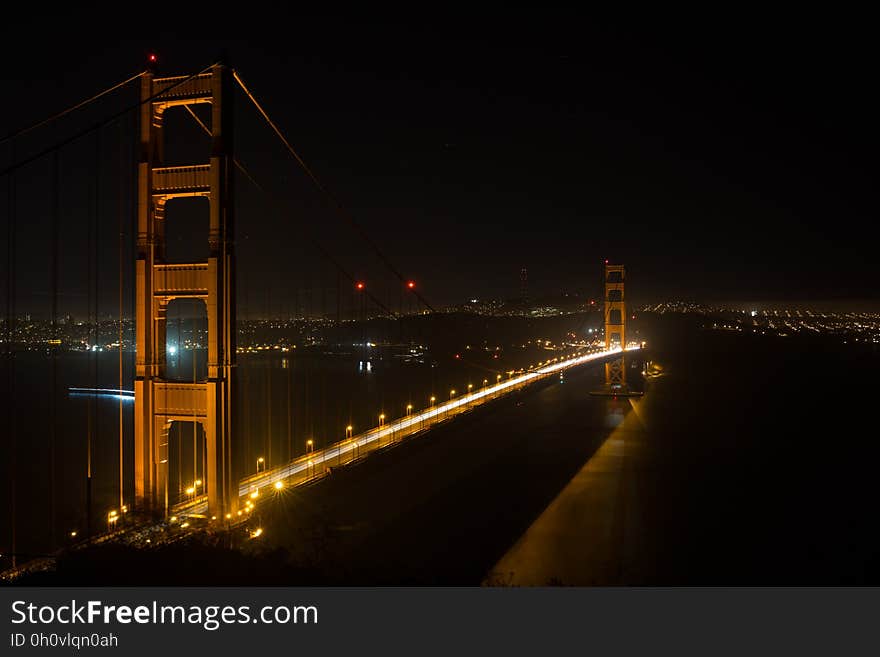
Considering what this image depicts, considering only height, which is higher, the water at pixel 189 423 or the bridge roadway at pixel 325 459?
the bridge roadway at pixel 325 459

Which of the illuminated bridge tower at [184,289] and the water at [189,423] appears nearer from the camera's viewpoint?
the illuminated bridge tower at [184,289]

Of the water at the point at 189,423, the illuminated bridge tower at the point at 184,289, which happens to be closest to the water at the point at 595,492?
the water at the point at 189,423

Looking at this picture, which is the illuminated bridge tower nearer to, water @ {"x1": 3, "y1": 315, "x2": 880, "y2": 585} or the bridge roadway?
the bridge roadway

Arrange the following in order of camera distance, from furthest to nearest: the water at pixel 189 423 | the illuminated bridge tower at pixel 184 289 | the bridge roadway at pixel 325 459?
1. the water at pixel 189 423
2. the bridge roadway at pixel 325 459
3. the illuminated bridge tower at pixel 184 289

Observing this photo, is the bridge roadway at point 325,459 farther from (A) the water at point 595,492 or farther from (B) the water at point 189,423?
(B) the water at point 189,423

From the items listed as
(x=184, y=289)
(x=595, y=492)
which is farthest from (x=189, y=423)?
(x=184, y=289)

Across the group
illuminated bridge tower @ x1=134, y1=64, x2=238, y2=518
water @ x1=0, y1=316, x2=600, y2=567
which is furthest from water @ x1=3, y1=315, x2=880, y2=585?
illuminated bridge tower @ x1=134, y1=64, x2=238, y2=518

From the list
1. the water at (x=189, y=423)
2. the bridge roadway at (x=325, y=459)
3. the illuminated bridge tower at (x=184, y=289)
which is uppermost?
the illuminated bridge tower at (x=184, y=289)
